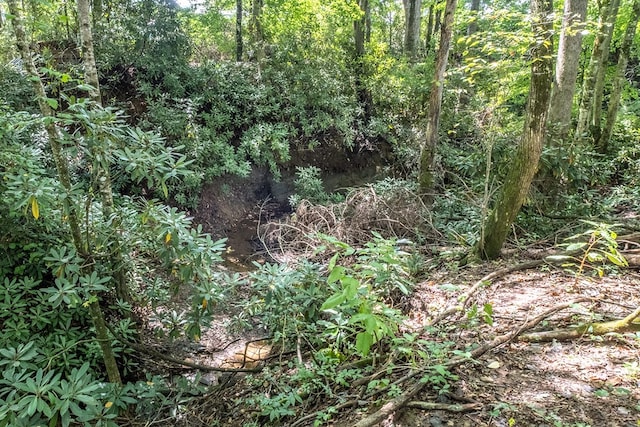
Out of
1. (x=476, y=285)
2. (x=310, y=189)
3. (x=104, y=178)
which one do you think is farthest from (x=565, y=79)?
(x=104, y=178)

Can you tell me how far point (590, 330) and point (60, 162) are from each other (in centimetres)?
387

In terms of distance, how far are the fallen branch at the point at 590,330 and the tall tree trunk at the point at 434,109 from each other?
383cm

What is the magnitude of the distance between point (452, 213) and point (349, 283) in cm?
470

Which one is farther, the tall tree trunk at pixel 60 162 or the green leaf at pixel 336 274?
the tall tree trunk at pixel 60 162

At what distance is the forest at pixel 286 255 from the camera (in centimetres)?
245

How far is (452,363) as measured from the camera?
8.25 feet

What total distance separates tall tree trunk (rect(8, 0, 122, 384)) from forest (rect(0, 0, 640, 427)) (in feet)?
0.05

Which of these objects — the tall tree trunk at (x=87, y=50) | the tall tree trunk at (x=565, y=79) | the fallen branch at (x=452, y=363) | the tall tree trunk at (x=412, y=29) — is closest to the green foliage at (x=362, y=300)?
the fallen branch at (x=452, y=363)

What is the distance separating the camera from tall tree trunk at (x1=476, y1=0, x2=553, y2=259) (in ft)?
11.4

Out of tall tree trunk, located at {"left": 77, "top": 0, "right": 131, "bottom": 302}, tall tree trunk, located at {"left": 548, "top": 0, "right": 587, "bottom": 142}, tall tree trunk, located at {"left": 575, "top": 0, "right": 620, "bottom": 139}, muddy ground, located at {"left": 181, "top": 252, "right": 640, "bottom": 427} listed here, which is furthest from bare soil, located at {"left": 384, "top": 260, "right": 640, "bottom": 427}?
tall tree trunk, located at {"left": 575, "top": 0, "right": 620, "bottom": 139}

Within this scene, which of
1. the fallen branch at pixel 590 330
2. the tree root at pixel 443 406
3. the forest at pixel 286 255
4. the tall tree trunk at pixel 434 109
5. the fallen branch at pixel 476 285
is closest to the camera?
the tree root at pixel 443 406

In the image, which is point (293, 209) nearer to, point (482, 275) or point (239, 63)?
point (239, 63)

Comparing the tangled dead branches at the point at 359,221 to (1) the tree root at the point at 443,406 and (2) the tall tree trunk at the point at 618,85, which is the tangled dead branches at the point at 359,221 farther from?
(2) the tall tree trunk at the point at 618,85

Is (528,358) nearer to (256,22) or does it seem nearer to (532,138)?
(532,138)
